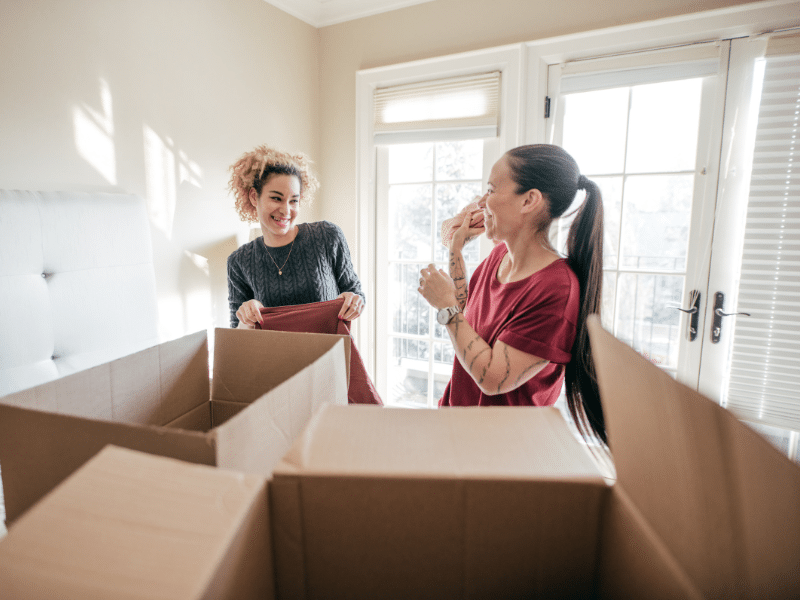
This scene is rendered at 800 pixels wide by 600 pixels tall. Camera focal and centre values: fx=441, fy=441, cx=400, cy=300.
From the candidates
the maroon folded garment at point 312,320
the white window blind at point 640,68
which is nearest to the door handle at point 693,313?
the white window blind at point 640,68

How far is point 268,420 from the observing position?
48 centimetres

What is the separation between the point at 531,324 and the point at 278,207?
3.56ft

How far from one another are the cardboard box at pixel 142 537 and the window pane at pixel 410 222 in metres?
2.45

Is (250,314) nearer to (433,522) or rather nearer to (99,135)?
(99,135)

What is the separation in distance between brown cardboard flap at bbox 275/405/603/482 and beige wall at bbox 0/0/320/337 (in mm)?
1601

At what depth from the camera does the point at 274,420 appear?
1.60ft

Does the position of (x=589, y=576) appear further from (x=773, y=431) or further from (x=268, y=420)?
(x=773, y=431)

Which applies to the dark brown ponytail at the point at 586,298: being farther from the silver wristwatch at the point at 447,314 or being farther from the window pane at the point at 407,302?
the window pane at the point at 407,302

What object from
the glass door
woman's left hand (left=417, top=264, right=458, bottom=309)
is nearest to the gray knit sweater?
woman's left hand (left=417, top=264, right=458, bottom=309)

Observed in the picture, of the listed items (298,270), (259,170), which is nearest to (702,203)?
(298,270)

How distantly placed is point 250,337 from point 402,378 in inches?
89.3

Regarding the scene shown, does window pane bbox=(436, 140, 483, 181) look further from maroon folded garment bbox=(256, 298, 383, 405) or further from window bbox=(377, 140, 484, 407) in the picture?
maroon folded garment bbox=(256, 298, 383, 405)

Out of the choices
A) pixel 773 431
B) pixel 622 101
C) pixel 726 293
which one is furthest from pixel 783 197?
pixel 773 431

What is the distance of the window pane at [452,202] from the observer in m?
2.60
